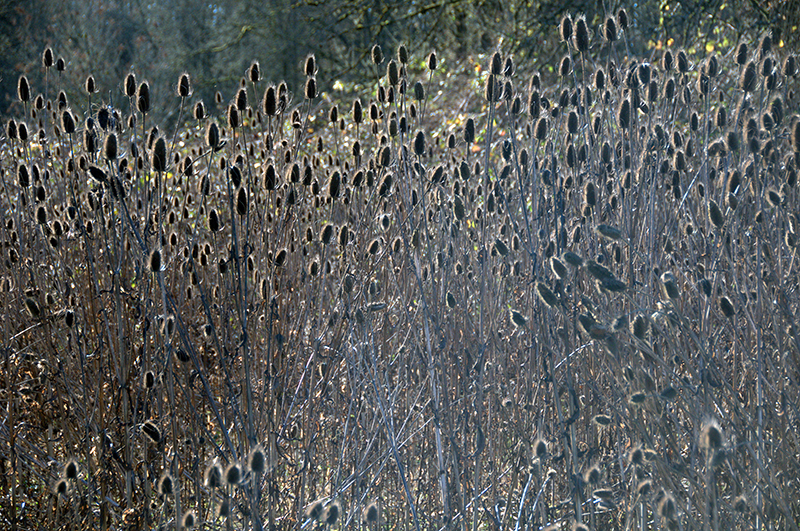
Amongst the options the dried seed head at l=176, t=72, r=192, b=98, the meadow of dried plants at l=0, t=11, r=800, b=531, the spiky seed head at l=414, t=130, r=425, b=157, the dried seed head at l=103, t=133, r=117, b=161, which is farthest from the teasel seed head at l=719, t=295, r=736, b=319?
the dried seed head at l=176, t=72, r=192, b=98

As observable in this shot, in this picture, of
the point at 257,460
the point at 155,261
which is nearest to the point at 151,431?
the point at 155,261

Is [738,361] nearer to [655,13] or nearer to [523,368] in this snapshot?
[523,368]

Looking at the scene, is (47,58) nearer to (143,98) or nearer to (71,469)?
(143,98)

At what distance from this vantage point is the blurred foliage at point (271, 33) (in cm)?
1003

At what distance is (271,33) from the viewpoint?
16266 millimetres

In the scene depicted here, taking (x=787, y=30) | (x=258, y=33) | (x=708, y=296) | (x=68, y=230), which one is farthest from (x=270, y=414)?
(x=258, y=33)

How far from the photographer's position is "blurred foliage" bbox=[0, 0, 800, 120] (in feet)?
32.9

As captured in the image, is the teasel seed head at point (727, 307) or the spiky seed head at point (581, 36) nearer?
the teasel seed head at point (727, 307)

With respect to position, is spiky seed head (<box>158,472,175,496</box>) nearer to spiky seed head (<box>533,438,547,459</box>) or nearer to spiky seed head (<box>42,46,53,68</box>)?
spiky seed head (<box>533,438,547,459</box>)

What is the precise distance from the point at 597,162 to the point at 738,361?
2.82 feet

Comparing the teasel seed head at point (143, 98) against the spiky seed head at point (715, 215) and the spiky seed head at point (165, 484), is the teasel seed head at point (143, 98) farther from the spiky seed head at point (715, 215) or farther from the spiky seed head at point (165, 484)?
the spiky seed head at point (715, 215)

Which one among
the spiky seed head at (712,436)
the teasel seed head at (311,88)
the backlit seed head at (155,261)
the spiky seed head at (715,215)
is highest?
the teasel seed head at (311,88)

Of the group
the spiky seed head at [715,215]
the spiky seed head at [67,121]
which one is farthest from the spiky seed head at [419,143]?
the spiky seed head at [67,121]

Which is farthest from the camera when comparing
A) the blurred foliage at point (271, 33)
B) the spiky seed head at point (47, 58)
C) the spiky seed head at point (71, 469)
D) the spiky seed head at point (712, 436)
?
the blurred foliage at point (271, 33)
